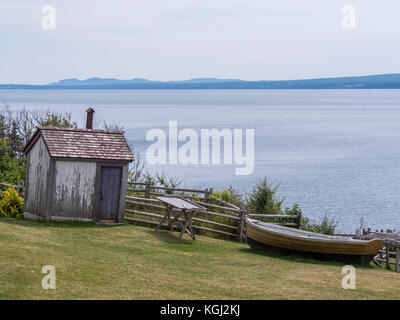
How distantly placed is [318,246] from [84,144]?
30.2ft

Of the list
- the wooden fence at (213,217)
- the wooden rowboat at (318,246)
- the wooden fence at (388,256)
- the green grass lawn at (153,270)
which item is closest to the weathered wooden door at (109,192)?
the wooden fence at (213,217)

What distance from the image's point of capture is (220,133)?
11950 cm

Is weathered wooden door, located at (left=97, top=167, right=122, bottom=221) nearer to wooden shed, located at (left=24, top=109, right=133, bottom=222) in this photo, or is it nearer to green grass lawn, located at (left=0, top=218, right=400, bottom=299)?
wooden shed, located at (left=24, top=109, right=133, bottom=222)

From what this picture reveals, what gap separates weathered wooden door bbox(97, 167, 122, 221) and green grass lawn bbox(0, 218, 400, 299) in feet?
4.05

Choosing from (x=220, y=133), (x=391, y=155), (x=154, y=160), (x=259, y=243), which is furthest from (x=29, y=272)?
(x=220, y=133)

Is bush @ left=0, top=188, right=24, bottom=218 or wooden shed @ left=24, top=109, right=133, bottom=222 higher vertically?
wooden shed @ left=24, top=109, right=133, bottom=222

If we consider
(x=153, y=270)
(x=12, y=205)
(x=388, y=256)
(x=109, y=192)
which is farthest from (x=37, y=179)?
(x=388, y=256)

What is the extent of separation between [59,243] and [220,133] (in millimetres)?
102606

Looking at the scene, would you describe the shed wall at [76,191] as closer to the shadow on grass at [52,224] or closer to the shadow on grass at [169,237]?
the shadow on grass at [52,224]

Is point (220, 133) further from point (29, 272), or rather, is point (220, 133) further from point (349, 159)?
point (29, 272)

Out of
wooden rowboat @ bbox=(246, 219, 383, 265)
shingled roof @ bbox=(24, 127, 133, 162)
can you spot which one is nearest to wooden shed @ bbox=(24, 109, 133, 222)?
shingled roof @ bbox=(24, 127, 133, 162)

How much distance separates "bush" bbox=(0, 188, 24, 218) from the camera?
23172mm

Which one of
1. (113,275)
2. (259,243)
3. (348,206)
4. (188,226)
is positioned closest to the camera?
(113,275)

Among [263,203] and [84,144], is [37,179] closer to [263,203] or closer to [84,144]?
[84,144]
